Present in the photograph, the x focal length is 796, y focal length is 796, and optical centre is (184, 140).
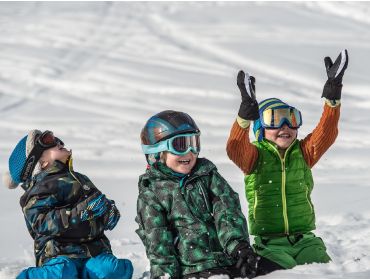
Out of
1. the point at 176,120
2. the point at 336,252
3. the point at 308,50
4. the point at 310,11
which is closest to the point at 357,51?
the point at 308,50

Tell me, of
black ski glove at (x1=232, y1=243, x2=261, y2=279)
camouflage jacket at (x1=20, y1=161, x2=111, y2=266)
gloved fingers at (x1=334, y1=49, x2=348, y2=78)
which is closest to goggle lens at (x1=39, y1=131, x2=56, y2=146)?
camouflage jacket at (x1=20, y1=161, x2=111, y2=266)

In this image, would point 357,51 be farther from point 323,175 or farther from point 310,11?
point 323,175

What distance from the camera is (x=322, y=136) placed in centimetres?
517

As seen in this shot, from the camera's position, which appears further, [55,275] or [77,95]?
[77,95]

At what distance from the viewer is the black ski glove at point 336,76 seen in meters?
4.89

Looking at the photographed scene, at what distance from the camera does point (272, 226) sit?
17.2 feet

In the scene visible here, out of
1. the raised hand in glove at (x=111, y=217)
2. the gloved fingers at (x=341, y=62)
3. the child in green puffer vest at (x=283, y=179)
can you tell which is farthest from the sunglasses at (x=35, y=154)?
the gloved fingers at (x=341, y=62)

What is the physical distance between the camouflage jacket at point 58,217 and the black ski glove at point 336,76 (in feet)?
5.20

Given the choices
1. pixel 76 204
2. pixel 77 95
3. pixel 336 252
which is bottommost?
pixel 336 252

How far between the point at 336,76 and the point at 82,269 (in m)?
1.94

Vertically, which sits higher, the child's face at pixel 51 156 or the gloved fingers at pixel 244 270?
the child's face at pixel 51 156

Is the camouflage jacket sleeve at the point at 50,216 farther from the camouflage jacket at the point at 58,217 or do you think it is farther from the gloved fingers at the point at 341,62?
the gloved fingers at the point at 341,62

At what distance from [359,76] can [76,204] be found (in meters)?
10.4

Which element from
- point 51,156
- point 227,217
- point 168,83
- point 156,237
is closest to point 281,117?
point 227,217
